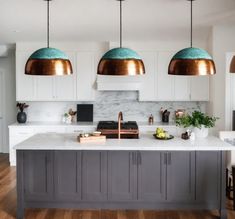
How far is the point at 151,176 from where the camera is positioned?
15.6 ft

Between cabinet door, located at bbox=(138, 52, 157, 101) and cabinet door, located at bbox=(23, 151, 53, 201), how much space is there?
3397mm

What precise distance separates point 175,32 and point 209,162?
9.98 ft

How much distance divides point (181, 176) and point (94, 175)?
1106mm

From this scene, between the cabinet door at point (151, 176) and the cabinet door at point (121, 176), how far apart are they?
89 mm

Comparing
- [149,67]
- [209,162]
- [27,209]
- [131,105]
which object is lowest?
[27,209]

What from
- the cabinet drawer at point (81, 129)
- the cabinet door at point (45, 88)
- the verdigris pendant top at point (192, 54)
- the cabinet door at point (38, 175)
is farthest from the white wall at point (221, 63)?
the cabinet door at point (38, 175)

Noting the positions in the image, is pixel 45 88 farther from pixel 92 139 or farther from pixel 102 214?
pixel 102 214

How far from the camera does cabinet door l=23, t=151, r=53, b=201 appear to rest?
473 cm

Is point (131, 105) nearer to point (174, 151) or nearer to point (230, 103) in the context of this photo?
point (230, 103)

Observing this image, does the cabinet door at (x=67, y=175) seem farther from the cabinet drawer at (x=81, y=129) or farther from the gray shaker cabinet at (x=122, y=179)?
the cabinet drawer at (x=81, y=129)

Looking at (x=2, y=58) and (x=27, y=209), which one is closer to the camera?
(x=27, y=209)

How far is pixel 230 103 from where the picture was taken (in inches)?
271

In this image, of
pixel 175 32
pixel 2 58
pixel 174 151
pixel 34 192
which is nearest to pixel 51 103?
pixel 2 58

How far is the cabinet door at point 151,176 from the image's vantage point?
15.5ft
